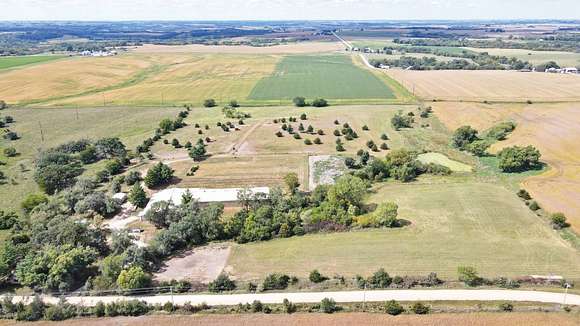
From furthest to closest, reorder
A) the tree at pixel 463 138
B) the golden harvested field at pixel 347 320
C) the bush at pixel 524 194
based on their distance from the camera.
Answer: the tree at pixel 463 138 < the bush at pixel 524 194 < the golden harvested field at pixel 347 320

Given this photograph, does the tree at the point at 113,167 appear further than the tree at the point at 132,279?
Yes

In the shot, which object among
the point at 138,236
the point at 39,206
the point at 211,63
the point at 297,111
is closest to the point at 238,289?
the point at 138,236

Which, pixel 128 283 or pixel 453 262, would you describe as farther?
pixel 453 262

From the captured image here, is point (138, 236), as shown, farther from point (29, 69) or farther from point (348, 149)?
point (29, 69)

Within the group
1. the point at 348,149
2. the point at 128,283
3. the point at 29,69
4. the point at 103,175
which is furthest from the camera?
the point at 29,69

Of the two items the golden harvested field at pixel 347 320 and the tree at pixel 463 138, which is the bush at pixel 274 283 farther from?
the tree at pixel 463 138

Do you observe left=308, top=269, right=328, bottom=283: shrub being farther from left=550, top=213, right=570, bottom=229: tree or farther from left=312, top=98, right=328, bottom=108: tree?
left=312, top=98, right=328, bottom=108: tree

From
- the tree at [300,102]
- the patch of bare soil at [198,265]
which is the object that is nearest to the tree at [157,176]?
the patch of bare soil at [198,265]
